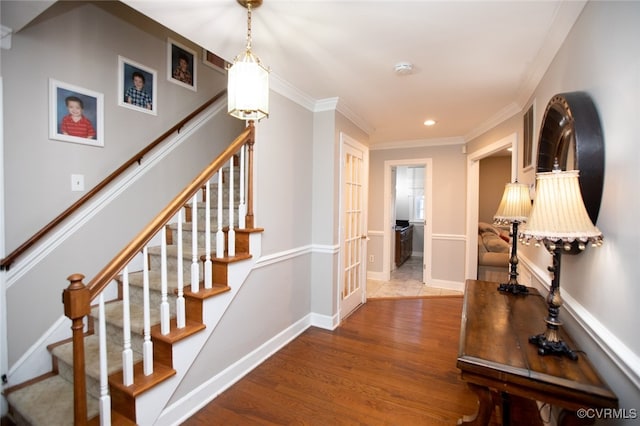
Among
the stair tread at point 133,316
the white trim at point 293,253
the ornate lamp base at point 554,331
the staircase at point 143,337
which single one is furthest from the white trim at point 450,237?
the stair tread at point 133,316

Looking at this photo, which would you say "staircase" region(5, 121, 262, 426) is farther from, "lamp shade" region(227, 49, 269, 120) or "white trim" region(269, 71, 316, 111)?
"white trim" region(269, 71, 316, 111)

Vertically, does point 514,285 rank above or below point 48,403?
above

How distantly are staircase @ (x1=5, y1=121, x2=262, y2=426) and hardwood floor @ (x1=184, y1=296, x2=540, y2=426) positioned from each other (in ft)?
1.46

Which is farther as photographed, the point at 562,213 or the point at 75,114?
the point at 75,114

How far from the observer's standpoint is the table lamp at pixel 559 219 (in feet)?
3.39

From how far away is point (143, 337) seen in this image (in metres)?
1.74

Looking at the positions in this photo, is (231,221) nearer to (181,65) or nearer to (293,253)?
(293,253)

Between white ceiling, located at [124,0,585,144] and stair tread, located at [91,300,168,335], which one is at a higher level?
white ceiling, located at [124,0,585,144]

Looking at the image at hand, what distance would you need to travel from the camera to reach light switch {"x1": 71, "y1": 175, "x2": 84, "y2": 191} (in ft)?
6.83

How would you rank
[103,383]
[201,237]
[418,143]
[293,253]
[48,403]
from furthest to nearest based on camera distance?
[418,143], [293,253], [201,237], [48,403], [103,383]

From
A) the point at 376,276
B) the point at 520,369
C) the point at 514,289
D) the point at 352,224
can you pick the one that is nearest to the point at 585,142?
the point at 520,369

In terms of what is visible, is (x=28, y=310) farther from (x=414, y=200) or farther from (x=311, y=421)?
(x=414, y=200)

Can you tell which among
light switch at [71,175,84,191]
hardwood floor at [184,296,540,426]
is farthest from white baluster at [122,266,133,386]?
light switch at [71,175,84,191]

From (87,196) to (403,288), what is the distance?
416cm
